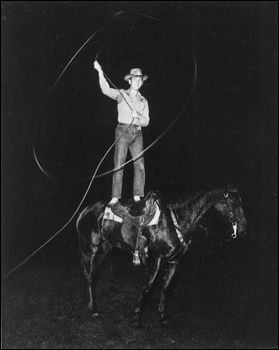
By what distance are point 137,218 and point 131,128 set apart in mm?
1165

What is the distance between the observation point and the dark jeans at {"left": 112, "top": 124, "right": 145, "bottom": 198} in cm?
542

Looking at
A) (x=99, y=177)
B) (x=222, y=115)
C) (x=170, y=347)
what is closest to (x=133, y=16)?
(x=222, y=115)

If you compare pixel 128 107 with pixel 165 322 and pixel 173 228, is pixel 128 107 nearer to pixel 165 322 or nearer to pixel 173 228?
pixel 173 228

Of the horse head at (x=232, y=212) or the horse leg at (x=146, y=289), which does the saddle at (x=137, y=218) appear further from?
the horse head at (x=232, y=212)

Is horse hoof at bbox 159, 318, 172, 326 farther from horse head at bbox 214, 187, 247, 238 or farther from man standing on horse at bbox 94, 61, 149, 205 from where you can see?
man standing on horse at bbox 94, 61, 149, 205

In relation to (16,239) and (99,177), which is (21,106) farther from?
(16,239)

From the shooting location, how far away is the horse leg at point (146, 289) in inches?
205

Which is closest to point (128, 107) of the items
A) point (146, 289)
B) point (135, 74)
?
point (135, 74)

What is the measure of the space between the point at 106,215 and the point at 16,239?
1.30 meters

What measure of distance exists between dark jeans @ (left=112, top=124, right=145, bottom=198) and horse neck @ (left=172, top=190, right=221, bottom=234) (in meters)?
0.60

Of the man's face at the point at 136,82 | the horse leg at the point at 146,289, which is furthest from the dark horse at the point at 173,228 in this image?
the man's face at the point at 136,82

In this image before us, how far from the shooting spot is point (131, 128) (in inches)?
214

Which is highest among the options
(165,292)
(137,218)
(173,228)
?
(137,218)

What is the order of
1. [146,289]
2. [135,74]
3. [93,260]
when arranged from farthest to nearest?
1. [93,260]
2. [135,74]
3. [146,289]
